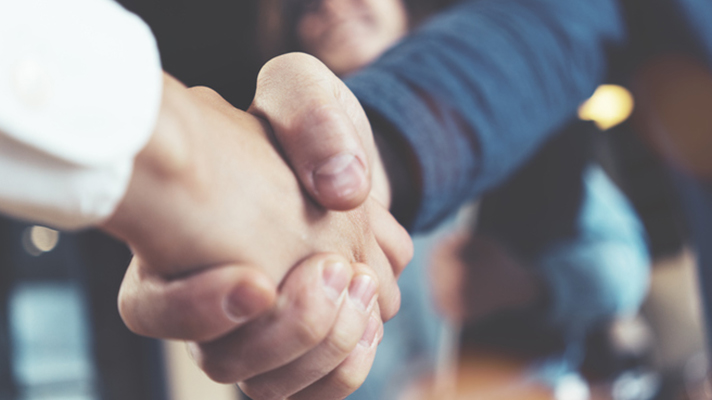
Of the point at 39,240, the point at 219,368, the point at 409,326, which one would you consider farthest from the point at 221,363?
the point at 39,240

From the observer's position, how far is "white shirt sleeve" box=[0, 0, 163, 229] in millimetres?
81

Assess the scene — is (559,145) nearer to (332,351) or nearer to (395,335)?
(395,335)

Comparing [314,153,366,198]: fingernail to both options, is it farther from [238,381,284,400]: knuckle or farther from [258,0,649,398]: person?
[258,0,649,398]: person

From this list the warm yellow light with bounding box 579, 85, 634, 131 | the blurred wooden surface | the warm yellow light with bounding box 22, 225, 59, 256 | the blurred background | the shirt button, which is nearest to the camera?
the shirt button

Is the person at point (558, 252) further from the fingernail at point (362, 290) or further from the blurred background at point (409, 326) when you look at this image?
the fingernail at point (362, 290)

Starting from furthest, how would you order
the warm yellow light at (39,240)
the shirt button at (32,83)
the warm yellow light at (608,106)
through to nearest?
the warm yellow light at (39,240) → the warm yellow light at (608,106) → the shirt button at (32,83)

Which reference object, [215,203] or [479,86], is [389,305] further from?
[479,86]

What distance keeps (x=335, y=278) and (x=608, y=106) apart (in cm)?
60

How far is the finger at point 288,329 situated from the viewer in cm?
13

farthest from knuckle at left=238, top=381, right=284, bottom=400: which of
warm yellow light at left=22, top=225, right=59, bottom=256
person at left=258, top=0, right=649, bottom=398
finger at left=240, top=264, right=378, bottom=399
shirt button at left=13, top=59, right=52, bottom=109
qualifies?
warm yellow light at left=22, top=225, right=59, bottom=256

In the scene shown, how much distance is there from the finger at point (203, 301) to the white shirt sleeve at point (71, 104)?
0.03m

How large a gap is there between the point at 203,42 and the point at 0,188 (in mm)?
121

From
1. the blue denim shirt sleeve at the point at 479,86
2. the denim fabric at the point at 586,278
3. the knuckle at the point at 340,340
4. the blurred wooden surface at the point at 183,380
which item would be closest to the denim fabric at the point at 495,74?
the blue denim shirt sleeve at the point at 479,86

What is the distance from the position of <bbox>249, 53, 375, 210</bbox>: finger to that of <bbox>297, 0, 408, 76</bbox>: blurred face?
49 mm
